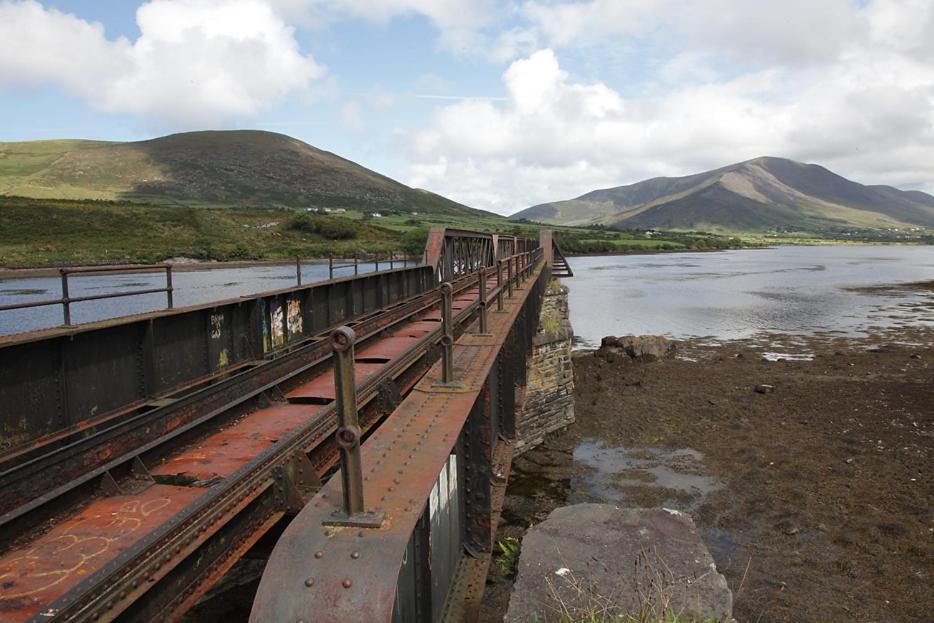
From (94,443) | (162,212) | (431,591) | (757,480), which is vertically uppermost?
(162,212)

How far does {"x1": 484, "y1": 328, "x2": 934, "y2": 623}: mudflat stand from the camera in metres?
10.8

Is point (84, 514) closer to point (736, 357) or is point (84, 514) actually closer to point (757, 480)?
point (757, 480)

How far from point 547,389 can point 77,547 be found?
54.9 ft

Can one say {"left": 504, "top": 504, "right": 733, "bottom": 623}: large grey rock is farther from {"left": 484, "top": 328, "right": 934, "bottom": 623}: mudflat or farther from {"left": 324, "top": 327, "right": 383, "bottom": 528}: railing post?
{"left": 324, "top": 327, "right": 383, "bottom": 528}: railing post

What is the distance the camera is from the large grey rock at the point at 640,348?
2934 cm

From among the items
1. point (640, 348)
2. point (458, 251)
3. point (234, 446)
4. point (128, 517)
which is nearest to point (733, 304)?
point (640, 348)

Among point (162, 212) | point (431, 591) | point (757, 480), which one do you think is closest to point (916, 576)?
point (757, 480)

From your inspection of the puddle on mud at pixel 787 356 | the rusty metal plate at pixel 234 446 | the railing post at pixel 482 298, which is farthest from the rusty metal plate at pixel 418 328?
the puddle on mud at pixel 787 356

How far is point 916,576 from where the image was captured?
34.9 ft

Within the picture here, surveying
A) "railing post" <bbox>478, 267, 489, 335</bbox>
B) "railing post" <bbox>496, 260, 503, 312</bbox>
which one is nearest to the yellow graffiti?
"railing post" <bbox>478, 267, 489, 335</bbox>

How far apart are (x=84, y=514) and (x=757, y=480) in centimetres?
1554

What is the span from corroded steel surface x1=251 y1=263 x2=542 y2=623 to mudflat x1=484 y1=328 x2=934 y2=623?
3796 mm

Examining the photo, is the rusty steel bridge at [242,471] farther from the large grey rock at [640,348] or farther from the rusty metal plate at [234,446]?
the large grey rock at [640,348]

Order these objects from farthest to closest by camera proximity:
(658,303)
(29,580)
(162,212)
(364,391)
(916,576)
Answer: (162,212), (658,303), (916,576), (364,391), (29,580)
